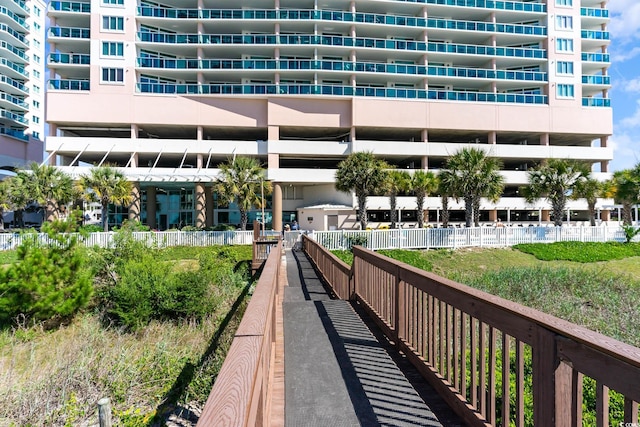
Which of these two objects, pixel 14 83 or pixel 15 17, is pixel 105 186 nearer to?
pixel 14 83

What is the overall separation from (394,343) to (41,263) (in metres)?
12.5

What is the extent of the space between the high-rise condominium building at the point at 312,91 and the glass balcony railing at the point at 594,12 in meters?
0.19

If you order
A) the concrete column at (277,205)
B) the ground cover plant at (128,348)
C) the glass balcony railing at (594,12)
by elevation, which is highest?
the glass balcony railing at (594,12)

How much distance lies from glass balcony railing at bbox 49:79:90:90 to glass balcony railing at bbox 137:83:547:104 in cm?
504

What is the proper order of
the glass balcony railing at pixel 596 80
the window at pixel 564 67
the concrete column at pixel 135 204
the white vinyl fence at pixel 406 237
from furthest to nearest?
the glass balcony railing at pixel 596 80
the window at pixel 564 67
the concrete column at pixel 135 204
the white vinyl fence at pixel 406 237

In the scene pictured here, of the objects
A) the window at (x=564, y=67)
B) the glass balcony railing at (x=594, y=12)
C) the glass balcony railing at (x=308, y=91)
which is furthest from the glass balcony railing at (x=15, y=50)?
the glass balcony railing at (x=594, y=12)

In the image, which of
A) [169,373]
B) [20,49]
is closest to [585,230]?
[169,373]

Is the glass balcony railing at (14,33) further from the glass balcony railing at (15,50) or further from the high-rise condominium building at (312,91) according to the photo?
the high-rise condominium building at (312,91)

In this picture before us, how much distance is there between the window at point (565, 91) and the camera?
121 ft

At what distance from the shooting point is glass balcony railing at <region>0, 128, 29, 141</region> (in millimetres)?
42812

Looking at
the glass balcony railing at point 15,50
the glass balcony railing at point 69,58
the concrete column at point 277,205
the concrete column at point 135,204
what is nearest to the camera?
the concrete column at point 135,204

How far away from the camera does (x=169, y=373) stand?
22.6 ft

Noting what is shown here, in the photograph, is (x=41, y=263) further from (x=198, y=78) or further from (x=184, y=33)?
(x=184, y=33)

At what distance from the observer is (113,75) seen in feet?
104
